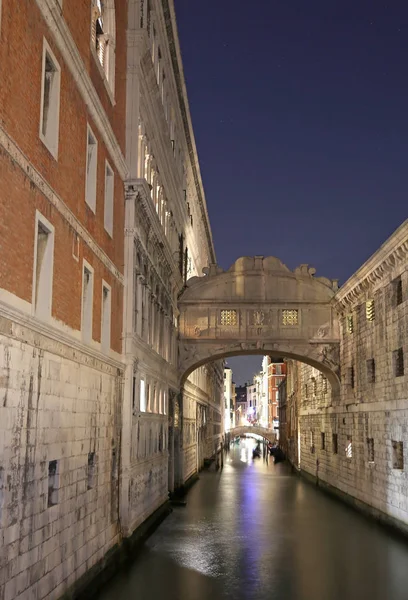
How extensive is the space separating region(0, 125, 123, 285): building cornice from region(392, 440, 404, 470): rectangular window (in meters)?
11.5

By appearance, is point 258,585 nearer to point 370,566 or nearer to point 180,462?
point 370,566

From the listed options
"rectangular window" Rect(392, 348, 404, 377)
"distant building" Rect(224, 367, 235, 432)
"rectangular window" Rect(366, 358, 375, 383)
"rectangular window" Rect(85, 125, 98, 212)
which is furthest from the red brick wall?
"distant building" Rect(224, 367, 235, 432)

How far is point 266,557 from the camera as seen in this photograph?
60.2 ft

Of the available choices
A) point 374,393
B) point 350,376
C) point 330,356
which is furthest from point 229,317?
point 374,393

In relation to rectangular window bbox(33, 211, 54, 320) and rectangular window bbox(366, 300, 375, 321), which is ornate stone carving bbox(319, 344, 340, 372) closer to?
rectangular window bbox(366, 300, 375, 321)

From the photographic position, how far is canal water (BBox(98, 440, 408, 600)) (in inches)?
581

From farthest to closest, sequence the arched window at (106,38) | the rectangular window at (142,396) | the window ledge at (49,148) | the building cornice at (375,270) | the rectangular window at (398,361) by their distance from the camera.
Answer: the rectangular window at (398,361)
the rectangular window at (142,396)
the building cornice at (375,270)
the arched window at (106,38)
the window ledge at (49,148)

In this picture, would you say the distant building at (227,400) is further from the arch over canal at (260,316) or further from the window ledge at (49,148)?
the window ledge at (49,148)

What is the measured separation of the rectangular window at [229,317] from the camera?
32.4m

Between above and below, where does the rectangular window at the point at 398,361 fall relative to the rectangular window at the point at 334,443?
above

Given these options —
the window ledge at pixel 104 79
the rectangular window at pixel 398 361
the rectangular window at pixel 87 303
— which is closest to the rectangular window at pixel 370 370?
the rectangular window at pixel 398 361

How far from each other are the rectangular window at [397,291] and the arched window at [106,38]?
11.3 m

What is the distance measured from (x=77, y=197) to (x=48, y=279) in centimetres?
262

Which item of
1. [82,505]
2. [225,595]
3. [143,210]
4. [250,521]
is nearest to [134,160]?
[143,210]
